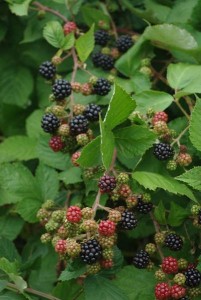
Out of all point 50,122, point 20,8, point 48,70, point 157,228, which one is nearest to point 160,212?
point 157,228

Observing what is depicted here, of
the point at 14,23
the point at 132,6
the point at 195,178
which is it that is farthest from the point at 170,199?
the point at 14,23

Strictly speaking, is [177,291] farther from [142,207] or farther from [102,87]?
[102,87]

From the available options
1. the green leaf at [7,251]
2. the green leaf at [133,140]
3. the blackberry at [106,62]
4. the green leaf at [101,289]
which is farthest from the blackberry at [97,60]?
the green leaf at [101,289]

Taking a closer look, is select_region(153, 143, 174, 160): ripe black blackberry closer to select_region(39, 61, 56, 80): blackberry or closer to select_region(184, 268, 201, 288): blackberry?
select_region(184, 268, 201, 288): blackberry

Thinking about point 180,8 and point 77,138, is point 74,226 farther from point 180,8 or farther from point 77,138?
point 180,8

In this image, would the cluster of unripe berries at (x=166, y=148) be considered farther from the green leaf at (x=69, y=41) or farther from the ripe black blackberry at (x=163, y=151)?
A: the green leaf at (x=69, y=41)

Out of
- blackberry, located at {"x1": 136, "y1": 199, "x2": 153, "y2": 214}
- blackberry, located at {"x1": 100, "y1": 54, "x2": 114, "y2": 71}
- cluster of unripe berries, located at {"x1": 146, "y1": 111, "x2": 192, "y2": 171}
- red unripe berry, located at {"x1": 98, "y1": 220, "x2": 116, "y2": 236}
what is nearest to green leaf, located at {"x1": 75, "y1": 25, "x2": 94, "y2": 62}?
blackberry, located at {"x1": 100, "y1": 54, "x2": 114, "y2": 71}
